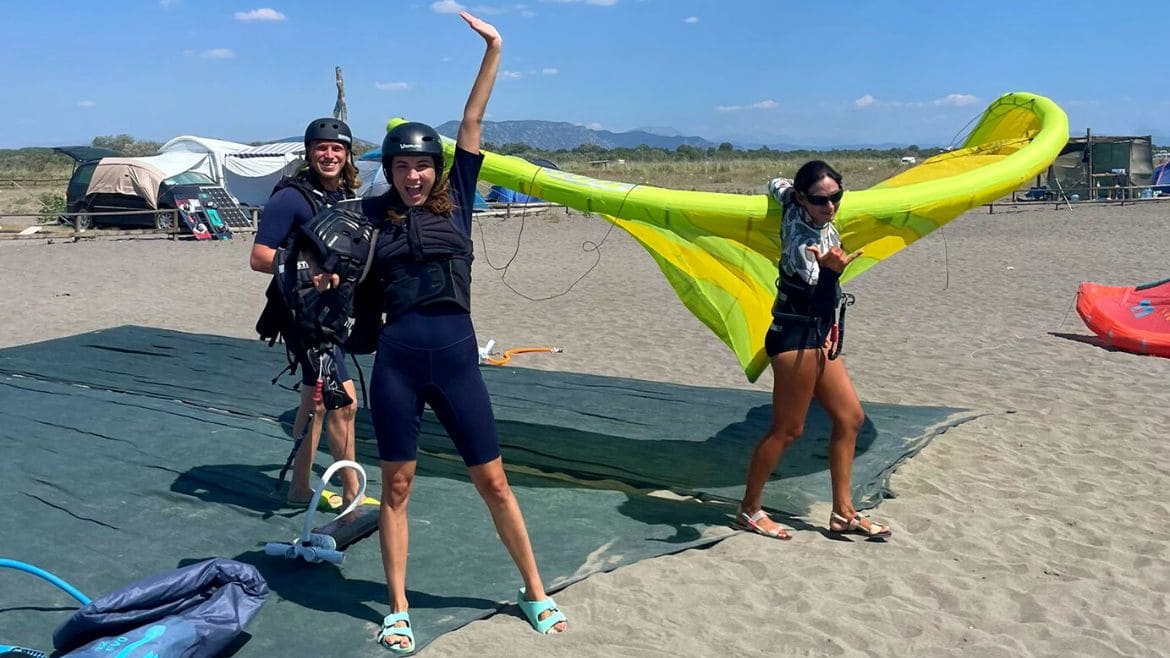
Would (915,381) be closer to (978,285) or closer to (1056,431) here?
(1056,431)

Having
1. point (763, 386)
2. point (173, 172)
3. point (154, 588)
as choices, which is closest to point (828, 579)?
point (154, 588)

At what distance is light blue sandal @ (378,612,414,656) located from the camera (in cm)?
331

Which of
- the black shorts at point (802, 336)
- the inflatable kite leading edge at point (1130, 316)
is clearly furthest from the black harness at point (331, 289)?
the inflatable kite leading edge at point (1130, 316)

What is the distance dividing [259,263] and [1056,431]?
16.5 feet

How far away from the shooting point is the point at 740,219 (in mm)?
5191

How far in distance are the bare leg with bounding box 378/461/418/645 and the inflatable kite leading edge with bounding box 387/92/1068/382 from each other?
2293mm

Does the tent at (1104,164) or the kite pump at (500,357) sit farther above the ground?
the tent at (1104,164)

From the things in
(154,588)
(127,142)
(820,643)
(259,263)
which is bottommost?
(820,643)

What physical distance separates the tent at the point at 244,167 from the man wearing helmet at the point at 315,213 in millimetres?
24108

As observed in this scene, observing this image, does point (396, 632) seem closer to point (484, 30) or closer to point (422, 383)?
point (422, 383)

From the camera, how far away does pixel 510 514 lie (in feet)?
11.3

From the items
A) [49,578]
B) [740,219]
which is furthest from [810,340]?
[49,578]

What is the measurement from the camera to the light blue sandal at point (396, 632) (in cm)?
→ 331

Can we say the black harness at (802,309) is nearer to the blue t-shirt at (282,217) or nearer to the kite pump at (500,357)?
the blue t-shirt at (282,217)
